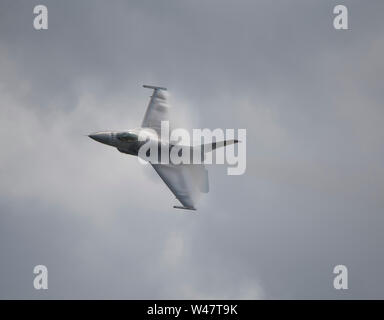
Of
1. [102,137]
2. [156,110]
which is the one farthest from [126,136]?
[156,110]

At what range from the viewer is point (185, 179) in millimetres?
75438

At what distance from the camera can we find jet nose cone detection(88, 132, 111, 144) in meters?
74.9

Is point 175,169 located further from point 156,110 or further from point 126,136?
point 156,110

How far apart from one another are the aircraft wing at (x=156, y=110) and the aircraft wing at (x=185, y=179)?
4.75m

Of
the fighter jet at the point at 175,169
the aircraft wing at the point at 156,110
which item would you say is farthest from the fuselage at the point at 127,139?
the aircraft wing at the point at 156,110

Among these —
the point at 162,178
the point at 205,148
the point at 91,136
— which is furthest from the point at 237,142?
the point at 91,136

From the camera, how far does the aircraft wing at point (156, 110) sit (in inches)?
3110

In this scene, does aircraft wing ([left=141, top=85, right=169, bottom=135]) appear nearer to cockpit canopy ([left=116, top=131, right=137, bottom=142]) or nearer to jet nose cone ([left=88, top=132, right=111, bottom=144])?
cockpit canopy ([left=116, top=131, right=137, bottom=142])

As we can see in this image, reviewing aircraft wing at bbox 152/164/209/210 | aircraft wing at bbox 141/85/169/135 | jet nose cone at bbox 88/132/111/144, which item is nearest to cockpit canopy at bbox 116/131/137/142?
jet nose cone at bbox 88/132/111/144

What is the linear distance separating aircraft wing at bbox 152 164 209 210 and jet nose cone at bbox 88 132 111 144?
5538 millimetres
